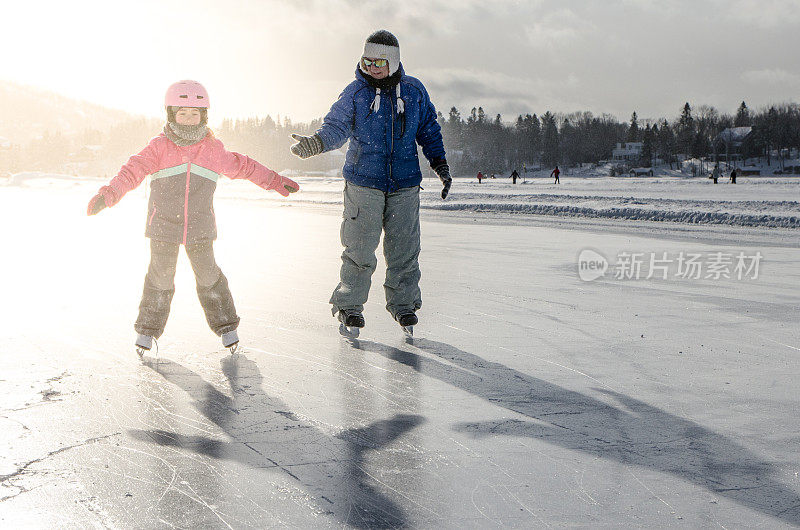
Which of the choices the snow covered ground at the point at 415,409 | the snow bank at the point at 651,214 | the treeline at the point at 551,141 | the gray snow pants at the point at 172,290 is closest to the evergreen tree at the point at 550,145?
the treeline at the point at 551,141

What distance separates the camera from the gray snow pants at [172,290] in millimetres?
3779

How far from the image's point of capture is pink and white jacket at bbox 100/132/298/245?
371cm

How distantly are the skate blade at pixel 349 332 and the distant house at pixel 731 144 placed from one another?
110m

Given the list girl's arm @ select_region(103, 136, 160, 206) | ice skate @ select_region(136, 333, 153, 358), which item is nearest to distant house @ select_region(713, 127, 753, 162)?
girl's arm @ select_region(103, 136, 160, 206)

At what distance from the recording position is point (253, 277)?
643 centimetres

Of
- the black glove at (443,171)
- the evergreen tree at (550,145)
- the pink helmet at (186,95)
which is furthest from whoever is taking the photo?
the evergreen tree at (550,145)

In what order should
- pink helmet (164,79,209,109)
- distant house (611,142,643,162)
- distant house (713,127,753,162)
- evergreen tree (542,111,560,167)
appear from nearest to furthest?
1. pink helmet (164,79,209,109)
2. distant house (713,127,753,162)
3. evergreen tree (542,111,560,167)
4. distant house (611,142,643,162)

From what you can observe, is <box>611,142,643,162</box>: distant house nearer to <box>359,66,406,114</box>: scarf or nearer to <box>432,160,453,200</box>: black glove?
<box>432,160,453,200</box>: black glove

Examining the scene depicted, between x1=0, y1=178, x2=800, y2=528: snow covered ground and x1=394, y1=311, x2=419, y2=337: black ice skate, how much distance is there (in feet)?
0.33

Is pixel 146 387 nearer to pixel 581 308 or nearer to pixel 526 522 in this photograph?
pixel 526 522

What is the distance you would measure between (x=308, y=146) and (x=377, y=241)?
0.66 meters

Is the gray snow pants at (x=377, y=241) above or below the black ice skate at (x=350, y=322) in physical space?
above

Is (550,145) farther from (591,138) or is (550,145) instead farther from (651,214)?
(651,214)

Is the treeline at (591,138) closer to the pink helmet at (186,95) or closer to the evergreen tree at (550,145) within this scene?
the evergreen tree at (550,145)
